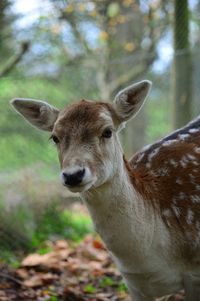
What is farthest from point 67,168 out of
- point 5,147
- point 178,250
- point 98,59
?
point 98,59

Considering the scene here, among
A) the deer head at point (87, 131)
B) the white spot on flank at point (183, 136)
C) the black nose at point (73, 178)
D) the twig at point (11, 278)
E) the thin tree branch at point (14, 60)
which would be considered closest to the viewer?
the black nose at point (73, 178)

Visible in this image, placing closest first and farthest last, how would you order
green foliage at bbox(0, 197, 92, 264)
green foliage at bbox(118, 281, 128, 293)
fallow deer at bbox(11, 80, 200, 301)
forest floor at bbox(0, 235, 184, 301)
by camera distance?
fallow deer at bbox(11, 80, 200, 301) → forest floor at bbox(0, 235, 184, 301) → green foliage at bbox(118, 281, 128, 293) → green foliage at bbox(0, 197, 92, 264)

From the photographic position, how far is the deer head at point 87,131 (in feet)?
13.5

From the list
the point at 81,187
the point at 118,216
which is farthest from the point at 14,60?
the point at 81,187

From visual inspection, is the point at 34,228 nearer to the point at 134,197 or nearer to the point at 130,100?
the point at 134,197

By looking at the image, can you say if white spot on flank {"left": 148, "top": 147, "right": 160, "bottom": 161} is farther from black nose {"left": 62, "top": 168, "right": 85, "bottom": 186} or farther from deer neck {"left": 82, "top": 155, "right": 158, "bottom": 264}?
black nose {"left": 62, "top": 168, "right": 85, "bottom": 186}

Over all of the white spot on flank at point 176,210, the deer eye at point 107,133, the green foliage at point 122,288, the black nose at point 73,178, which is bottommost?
the green foliage at point 122,288

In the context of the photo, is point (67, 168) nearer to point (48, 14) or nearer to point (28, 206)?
point (28, 206)

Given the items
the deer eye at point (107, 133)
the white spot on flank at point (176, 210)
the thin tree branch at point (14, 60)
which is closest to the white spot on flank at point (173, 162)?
the white spot on flank at point (176, 210)

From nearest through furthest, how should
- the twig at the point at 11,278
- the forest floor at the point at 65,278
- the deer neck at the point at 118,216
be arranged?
the deer neck at the point at 118,216 → the forest floor at the point at 65,278 → the twig at the point at 11,278

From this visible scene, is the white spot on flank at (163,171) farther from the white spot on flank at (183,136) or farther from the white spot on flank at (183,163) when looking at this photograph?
the white spot on flank at (183,136)

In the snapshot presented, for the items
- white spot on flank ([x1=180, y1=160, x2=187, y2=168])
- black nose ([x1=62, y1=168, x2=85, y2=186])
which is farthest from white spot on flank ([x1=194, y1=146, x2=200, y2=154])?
black nose ([x1=62, y1=168, x2=85, y2=186])

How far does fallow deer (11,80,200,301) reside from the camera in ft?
14.7

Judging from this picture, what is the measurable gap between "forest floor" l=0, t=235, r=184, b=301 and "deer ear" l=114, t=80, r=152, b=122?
1988 millimetres
